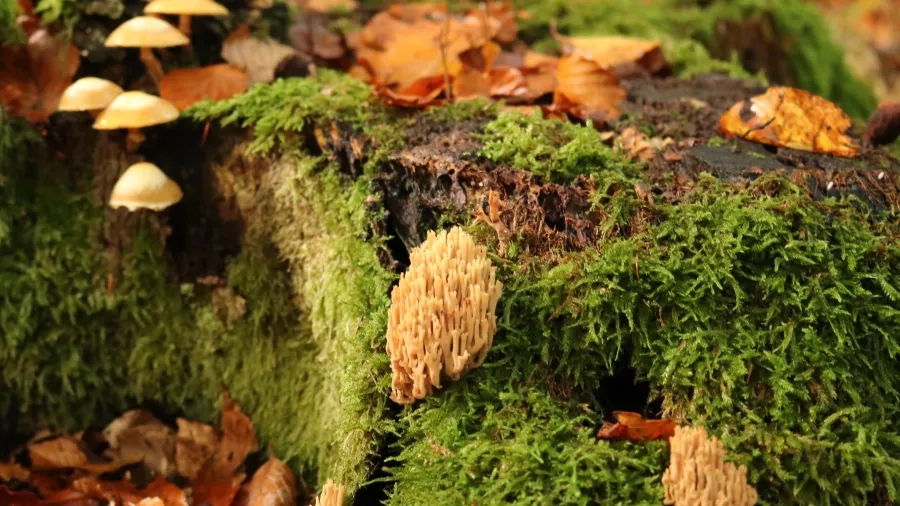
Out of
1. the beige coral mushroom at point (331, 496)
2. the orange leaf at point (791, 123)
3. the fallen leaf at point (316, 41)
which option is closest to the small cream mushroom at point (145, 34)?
the fallen leaf at point (316, 41)

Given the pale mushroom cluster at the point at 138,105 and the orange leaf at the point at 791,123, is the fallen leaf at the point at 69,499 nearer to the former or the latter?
the pale mushroom cluster at the point at 138,105

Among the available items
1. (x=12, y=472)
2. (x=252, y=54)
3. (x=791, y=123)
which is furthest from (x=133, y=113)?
(x=791, y=123)

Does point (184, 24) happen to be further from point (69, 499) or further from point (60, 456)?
point (69, 499)

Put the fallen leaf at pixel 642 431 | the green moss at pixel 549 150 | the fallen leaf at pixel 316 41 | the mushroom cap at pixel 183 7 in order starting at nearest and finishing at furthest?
the fallen leaf at pixel 642 431, the green moss at pixel 549 150, the mushroom cap at pixel 183 7, the fallen leaf at pixel 316 41

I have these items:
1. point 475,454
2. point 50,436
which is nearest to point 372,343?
point 475,454

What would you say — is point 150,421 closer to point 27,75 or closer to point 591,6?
point 27,75

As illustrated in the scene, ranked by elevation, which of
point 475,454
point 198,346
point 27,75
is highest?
point 27,75
